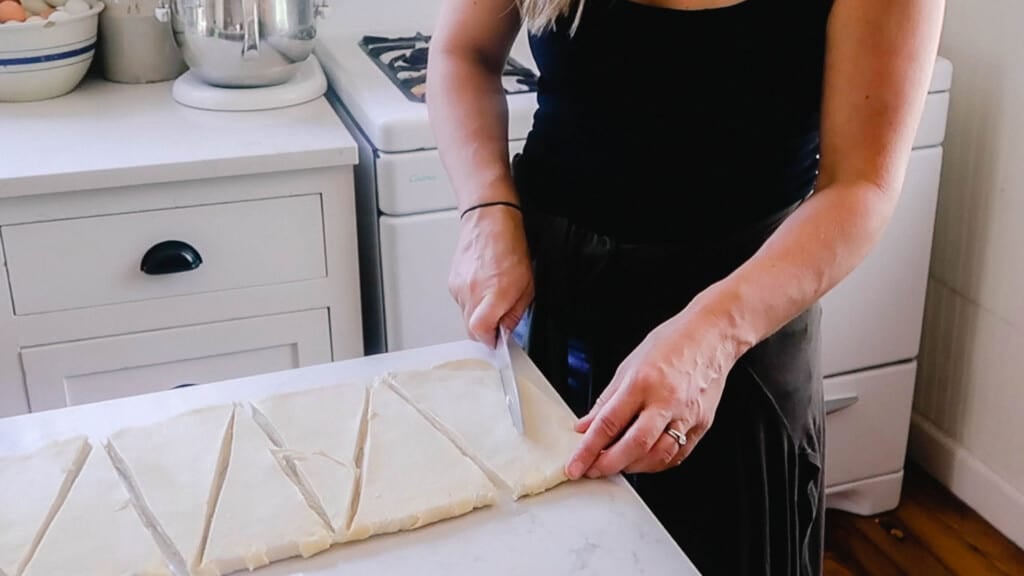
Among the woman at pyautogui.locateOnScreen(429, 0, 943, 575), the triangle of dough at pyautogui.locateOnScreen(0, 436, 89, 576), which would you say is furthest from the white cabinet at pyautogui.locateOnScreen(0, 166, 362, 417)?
the triangle of dough at pyautogui.locateOnScreen(0, 436, 89, 576)

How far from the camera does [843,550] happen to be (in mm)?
2174

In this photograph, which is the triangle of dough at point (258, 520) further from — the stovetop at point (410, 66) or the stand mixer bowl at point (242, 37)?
the stand mixer bowl at point (242, 37)

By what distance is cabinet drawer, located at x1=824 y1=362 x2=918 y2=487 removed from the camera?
2123mm

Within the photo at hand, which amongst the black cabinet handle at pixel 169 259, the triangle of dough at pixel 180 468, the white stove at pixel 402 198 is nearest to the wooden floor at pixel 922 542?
the white stove at pixel 402 198

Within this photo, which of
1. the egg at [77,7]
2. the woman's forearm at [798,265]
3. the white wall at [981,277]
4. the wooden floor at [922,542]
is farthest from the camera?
the wooden floor at [922,542]

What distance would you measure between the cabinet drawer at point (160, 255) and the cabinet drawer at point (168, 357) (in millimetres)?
63

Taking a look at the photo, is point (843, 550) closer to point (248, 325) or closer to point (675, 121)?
point (248, 325)

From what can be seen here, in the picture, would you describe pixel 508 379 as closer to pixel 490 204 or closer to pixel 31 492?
pixel 490 204

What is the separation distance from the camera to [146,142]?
5.54ft

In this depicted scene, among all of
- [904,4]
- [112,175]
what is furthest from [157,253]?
[904,4]

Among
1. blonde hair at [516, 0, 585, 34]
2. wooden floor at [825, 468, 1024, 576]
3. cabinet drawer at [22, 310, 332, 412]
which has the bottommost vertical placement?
wooden floor at [825, 468, 1024, 576]

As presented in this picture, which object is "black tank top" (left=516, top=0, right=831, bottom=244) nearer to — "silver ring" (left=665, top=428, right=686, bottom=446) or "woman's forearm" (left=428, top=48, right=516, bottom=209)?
"woman's forearm" (left=428, top=48, right=516, bottom=209)

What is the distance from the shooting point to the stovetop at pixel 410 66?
1.82 meters

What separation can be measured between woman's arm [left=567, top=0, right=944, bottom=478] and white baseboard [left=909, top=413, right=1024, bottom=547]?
1.39 meters
